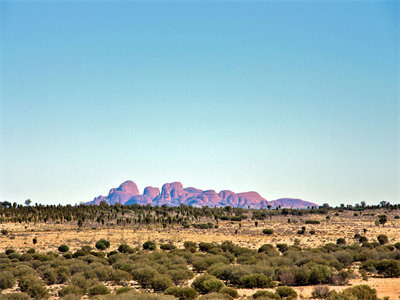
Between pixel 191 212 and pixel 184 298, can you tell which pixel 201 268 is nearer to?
pixel 184 298

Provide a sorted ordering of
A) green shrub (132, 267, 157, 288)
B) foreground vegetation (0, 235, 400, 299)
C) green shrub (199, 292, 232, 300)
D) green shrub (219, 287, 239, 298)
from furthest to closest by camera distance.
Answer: green shrub (132, 267, 157, 288) → green shrub (219, 287, 239, 298) → foreground vegetation (0, 235, 400, 299) → green shrub (199, 292, 232, 300)

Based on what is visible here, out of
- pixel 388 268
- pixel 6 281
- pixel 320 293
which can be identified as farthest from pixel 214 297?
pixel 388 268

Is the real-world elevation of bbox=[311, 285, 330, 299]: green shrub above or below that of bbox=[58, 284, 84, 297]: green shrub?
below

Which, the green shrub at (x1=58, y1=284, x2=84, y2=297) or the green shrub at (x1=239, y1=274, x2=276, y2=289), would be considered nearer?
the green shrub at (x1=58, y1=284, x2=84, y2=297)

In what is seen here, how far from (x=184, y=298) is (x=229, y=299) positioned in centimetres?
249

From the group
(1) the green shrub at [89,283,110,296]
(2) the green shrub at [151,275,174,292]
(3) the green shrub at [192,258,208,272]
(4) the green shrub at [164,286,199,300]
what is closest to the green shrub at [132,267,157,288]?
(2) the green shrub at [151,275,174,292]

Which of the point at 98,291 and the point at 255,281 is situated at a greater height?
the point at 98,291

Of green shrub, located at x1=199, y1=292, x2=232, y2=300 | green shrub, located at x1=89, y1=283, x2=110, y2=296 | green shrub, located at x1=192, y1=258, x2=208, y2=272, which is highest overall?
green shrub, located at x1=199, y1=292, x2=232, y2=300

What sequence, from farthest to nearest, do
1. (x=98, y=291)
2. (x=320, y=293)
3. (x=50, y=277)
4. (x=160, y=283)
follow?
(x=50, y=277)
(x=160, y=283)
(x=98, y=291)
(x=320, y=293)

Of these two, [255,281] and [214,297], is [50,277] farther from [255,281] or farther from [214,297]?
[255,281]

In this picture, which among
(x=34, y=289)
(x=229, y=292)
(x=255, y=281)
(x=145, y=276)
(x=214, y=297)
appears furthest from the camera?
(x=145, y=276)

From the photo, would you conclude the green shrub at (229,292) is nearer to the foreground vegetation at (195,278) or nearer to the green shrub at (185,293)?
the foreground vegetation at (195,278)

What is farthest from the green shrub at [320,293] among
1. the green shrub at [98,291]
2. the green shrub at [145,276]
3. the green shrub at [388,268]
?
the green shrub at [98,291]

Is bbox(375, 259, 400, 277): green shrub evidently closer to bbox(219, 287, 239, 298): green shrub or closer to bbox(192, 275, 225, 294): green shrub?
bbox(219, 287, 239, 298): green shrub
